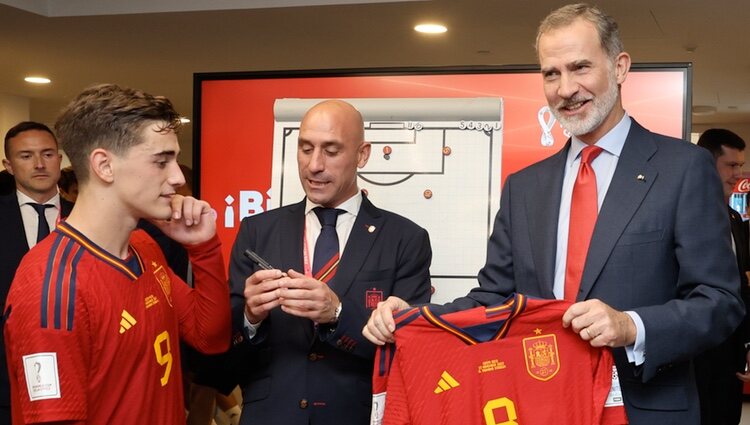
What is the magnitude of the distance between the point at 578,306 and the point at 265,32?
5025 millimetres

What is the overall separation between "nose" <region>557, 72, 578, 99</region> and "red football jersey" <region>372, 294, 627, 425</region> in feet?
1.77

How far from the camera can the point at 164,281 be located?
2404 millimetres

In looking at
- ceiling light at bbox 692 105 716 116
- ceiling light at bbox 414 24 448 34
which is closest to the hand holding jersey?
ceiling light at bbox 414 24 448 34

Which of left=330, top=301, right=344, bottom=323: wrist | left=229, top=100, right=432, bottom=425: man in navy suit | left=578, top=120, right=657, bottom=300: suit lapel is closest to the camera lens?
left=578, top=120, right=657, bottom=300: suit lapel

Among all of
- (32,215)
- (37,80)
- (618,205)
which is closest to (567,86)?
(618,205)

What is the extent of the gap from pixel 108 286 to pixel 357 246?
32.9 inches

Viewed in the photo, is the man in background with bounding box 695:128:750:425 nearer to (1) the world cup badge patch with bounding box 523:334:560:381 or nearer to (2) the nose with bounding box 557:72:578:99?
(1) the world cup badge patch with bounding box 523:334:560:381

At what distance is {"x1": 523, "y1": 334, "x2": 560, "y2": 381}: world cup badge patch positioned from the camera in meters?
2.27

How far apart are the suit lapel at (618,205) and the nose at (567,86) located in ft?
0.71

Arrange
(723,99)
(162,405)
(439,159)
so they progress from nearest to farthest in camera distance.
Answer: (162,405)
(439,159)
(723,99)

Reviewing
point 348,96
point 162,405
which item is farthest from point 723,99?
point 162,405

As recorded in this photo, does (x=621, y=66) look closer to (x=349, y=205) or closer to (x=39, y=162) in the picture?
(x=349, y=205)

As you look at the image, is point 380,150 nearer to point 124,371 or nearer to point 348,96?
point 348,96

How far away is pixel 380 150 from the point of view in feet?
12.3
